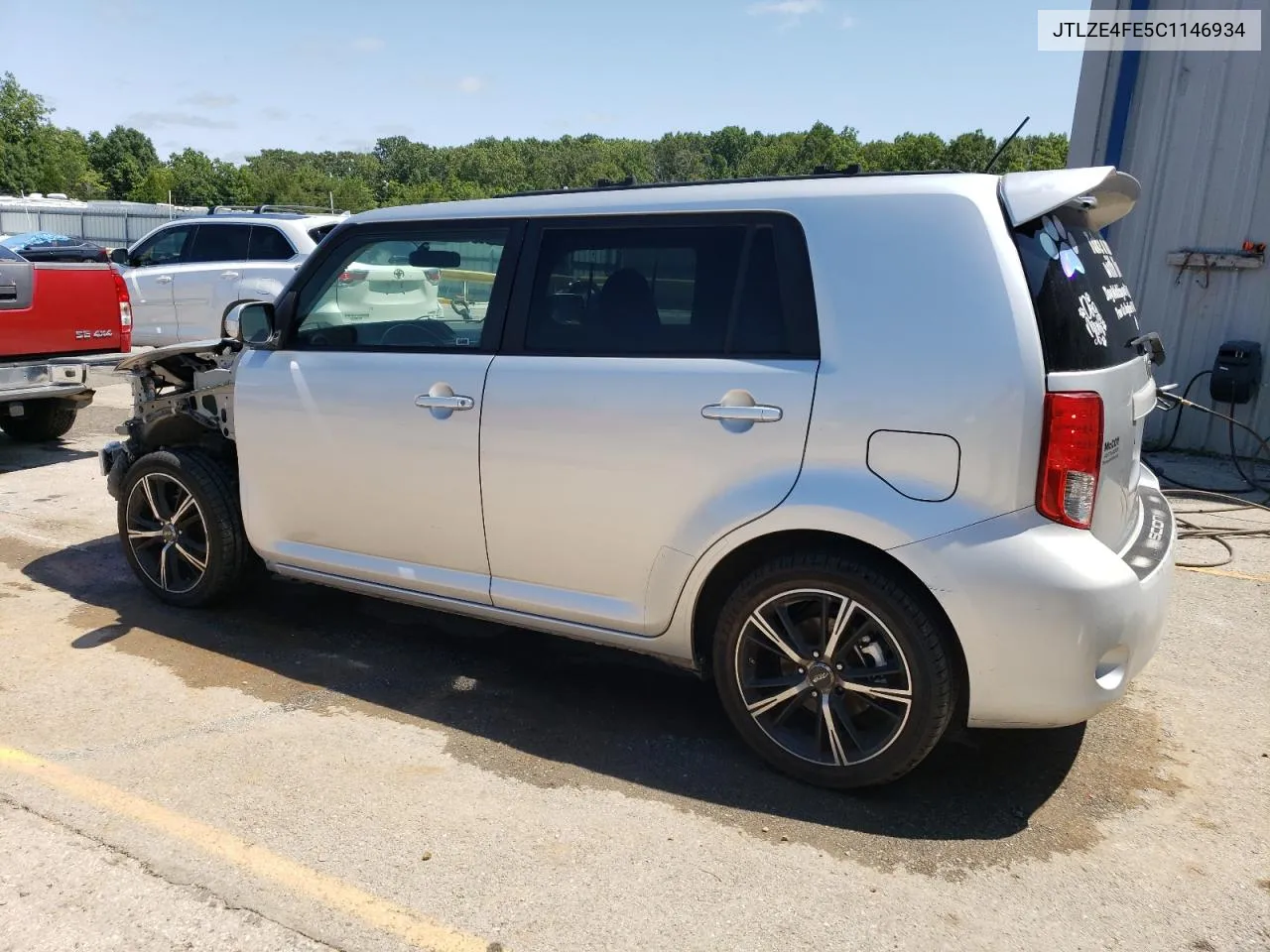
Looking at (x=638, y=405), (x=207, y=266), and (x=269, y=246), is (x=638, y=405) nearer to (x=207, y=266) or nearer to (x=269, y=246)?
(x=269, y=246)

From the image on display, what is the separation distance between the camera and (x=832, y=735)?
3256 millimetres

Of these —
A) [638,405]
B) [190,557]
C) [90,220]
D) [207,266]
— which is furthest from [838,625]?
[90,220]

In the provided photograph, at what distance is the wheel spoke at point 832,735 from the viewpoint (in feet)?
10.7

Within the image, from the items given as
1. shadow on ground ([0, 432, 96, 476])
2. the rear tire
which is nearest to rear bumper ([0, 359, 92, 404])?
shadow on ground ([0, 432, 96, 476])

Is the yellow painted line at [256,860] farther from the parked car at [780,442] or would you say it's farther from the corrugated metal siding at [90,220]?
the corrugated metal siding at [90,220]

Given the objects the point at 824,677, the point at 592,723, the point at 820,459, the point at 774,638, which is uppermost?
the point at 820,459

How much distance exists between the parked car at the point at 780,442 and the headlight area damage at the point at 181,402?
670 mm

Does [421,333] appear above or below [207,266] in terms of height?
above

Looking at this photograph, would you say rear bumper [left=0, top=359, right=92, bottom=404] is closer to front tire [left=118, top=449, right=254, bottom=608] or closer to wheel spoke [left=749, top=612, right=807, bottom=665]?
front tire [left=118, top=449, right=254, bottom=608]

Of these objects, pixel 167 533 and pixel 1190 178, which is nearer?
pixel 167 533

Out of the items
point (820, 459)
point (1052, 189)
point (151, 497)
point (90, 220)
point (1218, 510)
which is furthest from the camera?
point (90, 220)

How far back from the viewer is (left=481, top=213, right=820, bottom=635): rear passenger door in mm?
3230

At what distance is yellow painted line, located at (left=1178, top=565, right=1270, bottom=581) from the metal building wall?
386cm

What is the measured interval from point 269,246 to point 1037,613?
10.8m
